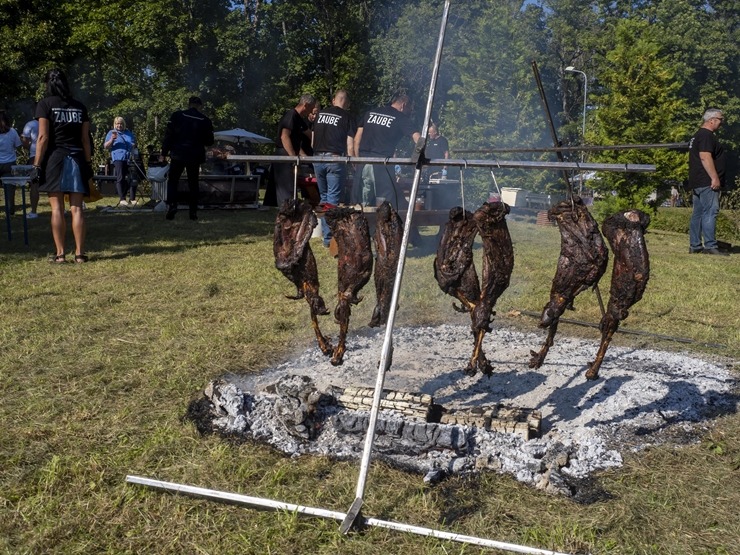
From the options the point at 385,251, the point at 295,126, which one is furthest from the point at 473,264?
the point at 295,126

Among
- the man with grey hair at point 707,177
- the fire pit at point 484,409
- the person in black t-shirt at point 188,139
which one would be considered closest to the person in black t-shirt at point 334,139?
the person in black t-shirt at point 188,139

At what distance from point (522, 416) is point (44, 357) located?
3.38 metres

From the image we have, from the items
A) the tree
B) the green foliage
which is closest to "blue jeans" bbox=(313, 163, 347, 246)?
the green foliage

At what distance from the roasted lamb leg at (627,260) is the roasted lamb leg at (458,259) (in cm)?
68

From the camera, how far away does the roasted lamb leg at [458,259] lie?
353cm

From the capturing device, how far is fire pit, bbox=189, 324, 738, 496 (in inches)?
139

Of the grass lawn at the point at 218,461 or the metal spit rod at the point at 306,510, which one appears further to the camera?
the grass lawn at the point at 218,461

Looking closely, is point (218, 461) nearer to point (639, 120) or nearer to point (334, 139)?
point (334, 139)

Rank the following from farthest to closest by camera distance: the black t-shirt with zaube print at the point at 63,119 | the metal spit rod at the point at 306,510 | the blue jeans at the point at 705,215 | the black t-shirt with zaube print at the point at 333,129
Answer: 1. the blue jeans at the point at 705,215
2. the black t-shirt with zaube print at the point at 333,129
3. the black t-shirt with zaube print at the point at 63,119
4. the metal spit rod at the point at 306,510

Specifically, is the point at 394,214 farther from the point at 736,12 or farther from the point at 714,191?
the point at 736,12

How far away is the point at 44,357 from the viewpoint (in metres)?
4.90

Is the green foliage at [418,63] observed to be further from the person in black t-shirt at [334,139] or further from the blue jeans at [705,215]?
the blue jeans at [705,215]

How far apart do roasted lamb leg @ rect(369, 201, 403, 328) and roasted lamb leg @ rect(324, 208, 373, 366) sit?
6 cm

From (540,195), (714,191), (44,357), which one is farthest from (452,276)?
(540,195)
